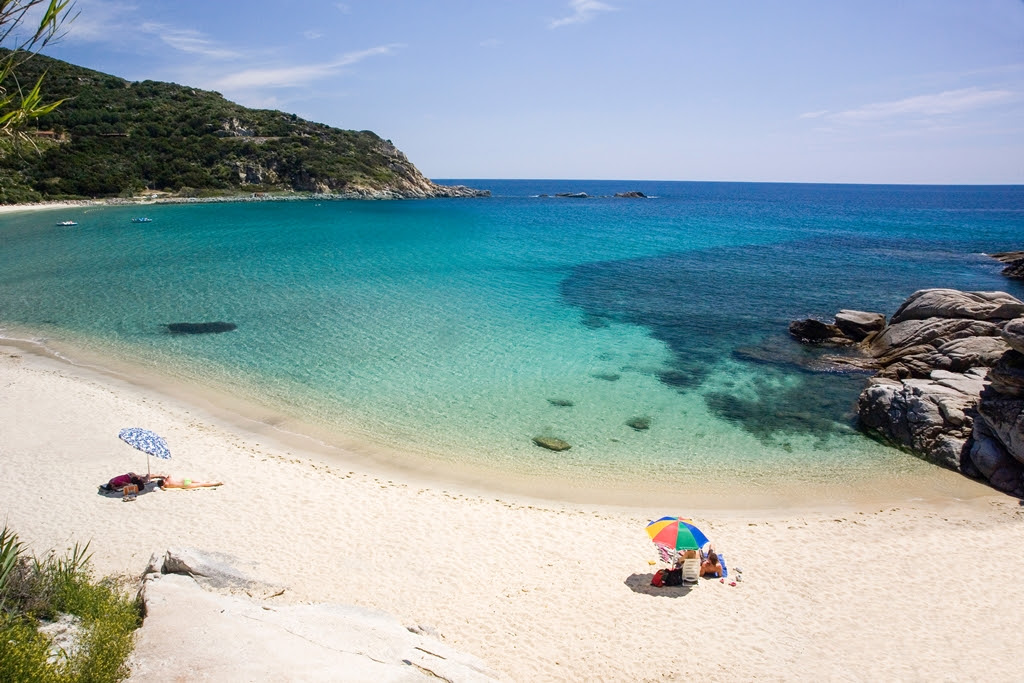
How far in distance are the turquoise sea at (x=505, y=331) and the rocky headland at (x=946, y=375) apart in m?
1.30

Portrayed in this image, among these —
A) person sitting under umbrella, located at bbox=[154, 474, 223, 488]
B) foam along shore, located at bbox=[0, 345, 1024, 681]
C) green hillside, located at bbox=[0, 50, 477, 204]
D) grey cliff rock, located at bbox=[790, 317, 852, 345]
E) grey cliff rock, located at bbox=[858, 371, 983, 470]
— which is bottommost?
foam along shore, located at bbox=[0, 345, 1024, 681]

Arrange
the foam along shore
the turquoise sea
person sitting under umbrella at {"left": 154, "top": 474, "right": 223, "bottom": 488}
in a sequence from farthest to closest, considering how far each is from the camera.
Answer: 1. the turquoise sea
2. person sitting under umbrella at {"left": 154, "top": 474, "right": 223, "bottom": 488}
3. the foam along shore

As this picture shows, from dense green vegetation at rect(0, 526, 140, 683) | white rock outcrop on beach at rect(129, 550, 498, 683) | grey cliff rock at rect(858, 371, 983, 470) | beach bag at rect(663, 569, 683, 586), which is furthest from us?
grey cliff rock at rect(858, 371, 983, 470)

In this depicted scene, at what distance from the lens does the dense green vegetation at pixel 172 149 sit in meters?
85.8

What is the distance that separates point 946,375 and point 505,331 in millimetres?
19028

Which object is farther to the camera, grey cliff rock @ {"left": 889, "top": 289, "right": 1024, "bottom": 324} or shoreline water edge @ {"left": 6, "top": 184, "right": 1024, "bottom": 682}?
grey cliff rock @ {"left": 889, "top": 289, "right": 1024, "bottom": 324}

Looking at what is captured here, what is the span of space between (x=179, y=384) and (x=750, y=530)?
20747mm

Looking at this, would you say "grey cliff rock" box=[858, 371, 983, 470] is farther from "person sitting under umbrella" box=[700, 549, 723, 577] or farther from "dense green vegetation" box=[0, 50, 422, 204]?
"dense green vegetation" box=[0, 50, 422, 204]

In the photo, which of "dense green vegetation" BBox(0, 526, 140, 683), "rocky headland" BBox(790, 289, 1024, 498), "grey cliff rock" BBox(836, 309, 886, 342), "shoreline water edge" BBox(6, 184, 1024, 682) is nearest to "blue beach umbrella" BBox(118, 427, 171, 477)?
"shoreline water edge" BBox(6, 184, 1024, 682)

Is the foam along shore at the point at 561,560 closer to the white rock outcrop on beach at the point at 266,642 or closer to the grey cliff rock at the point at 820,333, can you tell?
the white rock outcrop on beach at the point at 266,642

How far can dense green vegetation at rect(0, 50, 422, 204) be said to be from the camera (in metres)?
85.8

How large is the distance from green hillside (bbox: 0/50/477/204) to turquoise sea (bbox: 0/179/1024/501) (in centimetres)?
2260

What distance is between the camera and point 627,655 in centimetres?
1046

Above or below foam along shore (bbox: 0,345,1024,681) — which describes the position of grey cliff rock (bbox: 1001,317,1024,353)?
above
